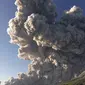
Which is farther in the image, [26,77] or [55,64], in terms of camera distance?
[26,77]

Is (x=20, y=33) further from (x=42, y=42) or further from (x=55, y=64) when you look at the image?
(x=55, y=64)

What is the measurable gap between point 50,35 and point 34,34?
17.8 ft

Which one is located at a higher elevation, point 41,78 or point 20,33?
point 20,33

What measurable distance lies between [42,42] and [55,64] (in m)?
8.72

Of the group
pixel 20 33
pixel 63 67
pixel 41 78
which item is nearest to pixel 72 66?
pixel 63 67

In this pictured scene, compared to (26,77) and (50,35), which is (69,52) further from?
(26,77)

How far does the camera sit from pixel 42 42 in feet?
323

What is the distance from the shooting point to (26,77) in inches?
4309

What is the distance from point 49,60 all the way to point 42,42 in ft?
26.7

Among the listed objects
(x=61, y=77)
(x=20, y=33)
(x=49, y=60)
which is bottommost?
(x=61, y=77)

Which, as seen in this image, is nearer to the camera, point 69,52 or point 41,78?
point 69,52

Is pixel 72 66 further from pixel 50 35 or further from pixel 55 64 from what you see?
pixel 50 35

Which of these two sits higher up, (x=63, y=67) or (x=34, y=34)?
(x=34, y=34)

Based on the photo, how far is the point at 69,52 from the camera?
99188 mm
